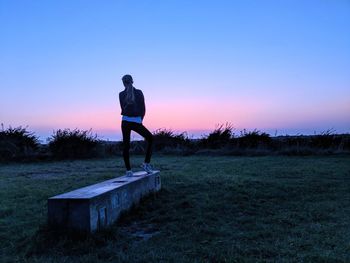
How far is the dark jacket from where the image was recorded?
5906mm

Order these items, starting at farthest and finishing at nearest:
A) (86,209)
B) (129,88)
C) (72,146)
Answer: (72,146), (129,88), (86,209)

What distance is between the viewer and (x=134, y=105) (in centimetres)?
591

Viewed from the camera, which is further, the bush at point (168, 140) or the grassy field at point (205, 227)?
the bush at point (168, 140)

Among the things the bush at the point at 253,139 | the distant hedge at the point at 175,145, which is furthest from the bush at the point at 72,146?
the bush at the point at 253,139

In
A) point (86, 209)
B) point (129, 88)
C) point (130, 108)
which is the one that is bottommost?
point (86, 209)

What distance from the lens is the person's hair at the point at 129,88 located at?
19.1 feet

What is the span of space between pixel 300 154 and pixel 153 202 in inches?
440

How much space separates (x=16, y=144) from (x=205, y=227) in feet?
49.4

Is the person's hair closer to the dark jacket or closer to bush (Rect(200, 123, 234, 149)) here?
the dark jacket

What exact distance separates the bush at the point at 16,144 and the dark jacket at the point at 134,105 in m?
11.2

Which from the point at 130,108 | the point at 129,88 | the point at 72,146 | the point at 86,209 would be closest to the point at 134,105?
the point at 130,108

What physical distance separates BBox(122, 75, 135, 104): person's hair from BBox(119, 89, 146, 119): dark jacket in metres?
0.07

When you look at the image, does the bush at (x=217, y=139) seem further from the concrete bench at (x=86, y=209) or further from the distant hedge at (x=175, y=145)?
the concrete bench at (x=86, y=209)

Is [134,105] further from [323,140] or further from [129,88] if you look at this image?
[323,140]
